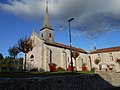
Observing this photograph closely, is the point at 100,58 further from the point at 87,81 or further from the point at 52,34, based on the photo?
the point at 87,81

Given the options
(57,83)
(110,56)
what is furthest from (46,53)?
(110,56)

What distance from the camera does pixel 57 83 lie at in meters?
12.1

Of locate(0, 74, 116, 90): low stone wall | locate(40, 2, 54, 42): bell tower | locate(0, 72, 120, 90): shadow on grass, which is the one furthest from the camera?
locate(40, 2, 54, 42): bell tower

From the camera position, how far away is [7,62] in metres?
35.6

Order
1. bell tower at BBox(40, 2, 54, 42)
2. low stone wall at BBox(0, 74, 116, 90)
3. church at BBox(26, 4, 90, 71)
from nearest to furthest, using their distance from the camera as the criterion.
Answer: low stone wall at BBox(0, 74, 116, 90) < church at BBox(26, 4, 90, 71) < bell tower at BBox(40, 2, 54, 42)

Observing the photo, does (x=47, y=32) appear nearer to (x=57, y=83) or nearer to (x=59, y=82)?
(x=59, y=82)

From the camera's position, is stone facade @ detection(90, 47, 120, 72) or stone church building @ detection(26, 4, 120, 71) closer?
stone church building @ detection(26, 4, 120, 71)

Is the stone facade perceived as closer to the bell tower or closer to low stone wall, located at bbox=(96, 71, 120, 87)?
the bell tower

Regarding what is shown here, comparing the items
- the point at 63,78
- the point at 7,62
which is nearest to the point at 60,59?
the point at 7,62

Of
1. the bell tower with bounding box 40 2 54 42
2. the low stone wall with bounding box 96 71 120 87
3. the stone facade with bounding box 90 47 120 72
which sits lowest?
the low stone wall with bounding box 96 71 120 87

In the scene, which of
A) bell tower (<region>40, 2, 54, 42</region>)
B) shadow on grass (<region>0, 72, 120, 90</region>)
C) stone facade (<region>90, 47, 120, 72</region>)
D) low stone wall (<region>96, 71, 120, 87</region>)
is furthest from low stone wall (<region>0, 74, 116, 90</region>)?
stone facade (<region>90, 47, 120, 72</region>)

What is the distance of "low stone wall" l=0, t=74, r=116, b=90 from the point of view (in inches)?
368

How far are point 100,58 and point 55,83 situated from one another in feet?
119

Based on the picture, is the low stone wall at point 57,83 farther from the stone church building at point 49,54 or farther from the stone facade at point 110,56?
the stone facade at point 110,56
